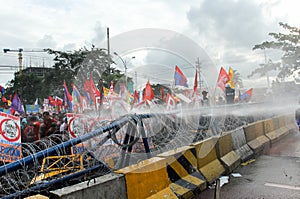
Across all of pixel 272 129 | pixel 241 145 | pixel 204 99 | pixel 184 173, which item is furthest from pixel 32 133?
pixel 272 129

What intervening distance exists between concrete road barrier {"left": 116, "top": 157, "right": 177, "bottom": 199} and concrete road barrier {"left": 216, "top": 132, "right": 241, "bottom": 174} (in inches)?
82.6

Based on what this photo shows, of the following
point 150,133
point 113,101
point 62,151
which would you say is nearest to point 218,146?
point 150,133

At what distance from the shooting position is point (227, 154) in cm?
599

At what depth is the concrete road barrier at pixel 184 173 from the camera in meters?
4.25

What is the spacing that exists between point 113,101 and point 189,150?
7087mm

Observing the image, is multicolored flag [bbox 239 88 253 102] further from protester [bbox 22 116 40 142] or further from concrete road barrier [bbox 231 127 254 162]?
protester [bbox 22 116 40 142]

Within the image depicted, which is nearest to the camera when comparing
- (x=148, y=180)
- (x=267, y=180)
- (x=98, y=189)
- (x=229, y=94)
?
(x=98, y=189)

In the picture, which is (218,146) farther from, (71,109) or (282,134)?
(71,109)

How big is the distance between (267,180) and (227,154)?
1.08 metres

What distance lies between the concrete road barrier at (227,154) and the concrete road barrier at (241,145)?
7.6 inches

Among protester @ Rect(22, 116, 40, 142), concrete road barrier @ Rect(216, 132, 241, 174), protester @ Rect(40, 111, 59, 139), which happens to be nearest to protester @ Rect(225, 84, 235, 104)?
concrete road barrier @ Rect(216, 132, 241, 174)

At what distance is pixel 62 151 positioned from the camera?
3760mm

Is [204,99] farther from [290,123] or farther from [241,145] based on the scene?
[290,123]

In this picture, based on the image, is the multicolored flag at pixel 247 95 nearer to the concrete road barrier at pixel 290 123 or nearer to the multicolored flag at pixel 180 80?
the concrete road barrier at pixel 290 123
